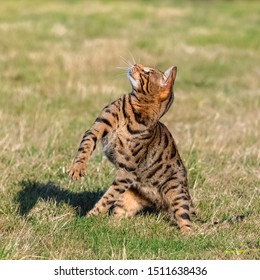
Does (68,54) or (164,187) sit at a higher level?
(164,187)

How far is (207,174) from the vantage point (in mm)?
A: 8242

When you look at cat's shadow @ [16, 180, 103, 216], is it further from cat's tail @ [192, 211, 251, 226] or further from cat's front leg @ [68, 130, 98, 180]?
cat's tail @ [192, 211, 251, 226]

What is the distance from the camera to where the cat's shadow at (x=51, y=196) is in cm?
673

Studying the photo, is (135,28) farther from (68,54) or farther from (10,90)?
(10,90)

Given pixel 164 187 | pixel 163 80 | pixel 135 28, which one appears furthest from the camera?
pixel 135 28

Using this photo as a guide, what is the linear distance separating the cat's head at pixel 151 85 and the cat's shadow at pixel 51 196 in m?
1.15

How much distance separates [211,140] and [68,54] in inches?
254

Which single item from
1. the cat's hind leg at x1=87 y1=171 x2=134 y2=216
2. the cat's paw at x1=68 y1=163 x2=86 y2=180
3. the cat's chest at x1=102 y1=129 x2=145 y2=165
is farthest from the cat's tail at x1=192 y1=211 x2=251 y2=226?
the cat's paw at x1=68 y1=163 x2=86 y2=180

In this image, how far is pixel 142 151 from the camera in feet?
21.1

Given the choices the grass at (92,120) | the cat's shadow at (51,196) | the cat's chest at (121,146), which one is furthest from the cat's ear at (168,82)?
the cat's shadow at (51,196)

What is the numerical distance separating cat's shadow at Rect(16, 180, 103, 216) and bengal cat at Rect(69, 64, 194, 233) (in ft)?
1.39

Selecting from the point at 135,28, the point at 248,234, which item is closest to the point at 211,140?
the point at 248,234

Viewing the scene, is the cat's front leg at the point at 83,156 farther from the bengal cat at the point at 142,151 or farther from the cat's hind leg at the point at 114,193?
the cat's hind leg at the point at 114,193

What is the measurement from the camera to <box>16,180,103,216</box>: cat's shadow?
6730mm
